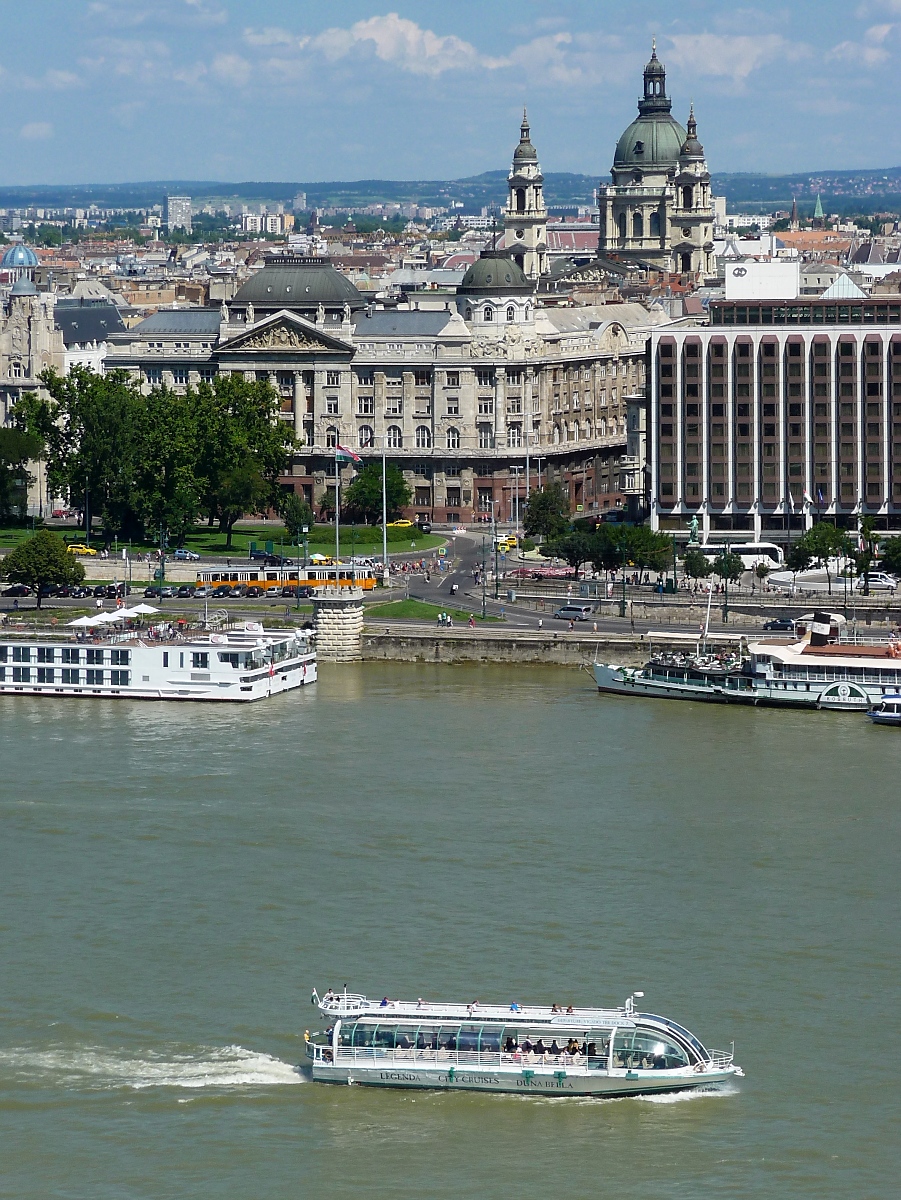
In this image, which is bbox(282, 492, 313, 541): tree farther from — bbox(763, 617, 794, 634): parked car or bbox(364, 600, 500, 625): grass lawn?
bbox(763, 617, 794, 634): parked car

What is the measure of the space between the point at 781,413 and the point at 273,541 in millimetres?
18047

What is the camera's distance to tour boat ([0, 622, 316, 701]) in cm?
6775

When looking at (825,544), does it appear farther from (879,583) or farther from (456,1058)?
(456,1058)

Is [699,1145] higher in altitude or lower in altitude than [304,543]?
lower

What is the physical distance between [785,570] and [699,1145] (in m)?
51.8

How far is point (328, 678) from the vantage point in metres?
71.6

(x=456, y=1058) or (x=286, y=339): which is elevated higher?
(x=286, y=339)

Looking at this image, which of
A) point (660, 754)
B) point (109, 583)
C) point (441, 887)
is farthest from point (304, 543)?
point (441, 887)

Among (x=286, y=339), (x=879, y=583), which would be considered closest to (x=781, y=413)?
(x=879, y=583)

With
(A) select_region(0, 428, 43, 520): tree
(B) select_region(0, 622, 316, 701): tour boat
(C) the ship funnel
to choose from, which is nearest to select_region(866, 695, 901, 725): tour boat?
(C) the ship funnel

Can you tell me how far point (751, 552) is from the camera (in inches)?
3516

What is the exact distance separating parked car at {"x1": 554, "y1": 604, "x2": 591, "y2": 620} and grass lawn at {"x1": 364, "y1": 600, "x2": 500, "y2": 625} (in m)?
1.87

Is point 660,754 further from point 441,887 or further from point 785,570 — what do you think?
point 785,570

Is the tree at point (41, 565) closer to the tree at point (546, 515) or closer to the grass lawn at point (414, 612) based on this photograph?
the grass lawn at point (414, 612)
